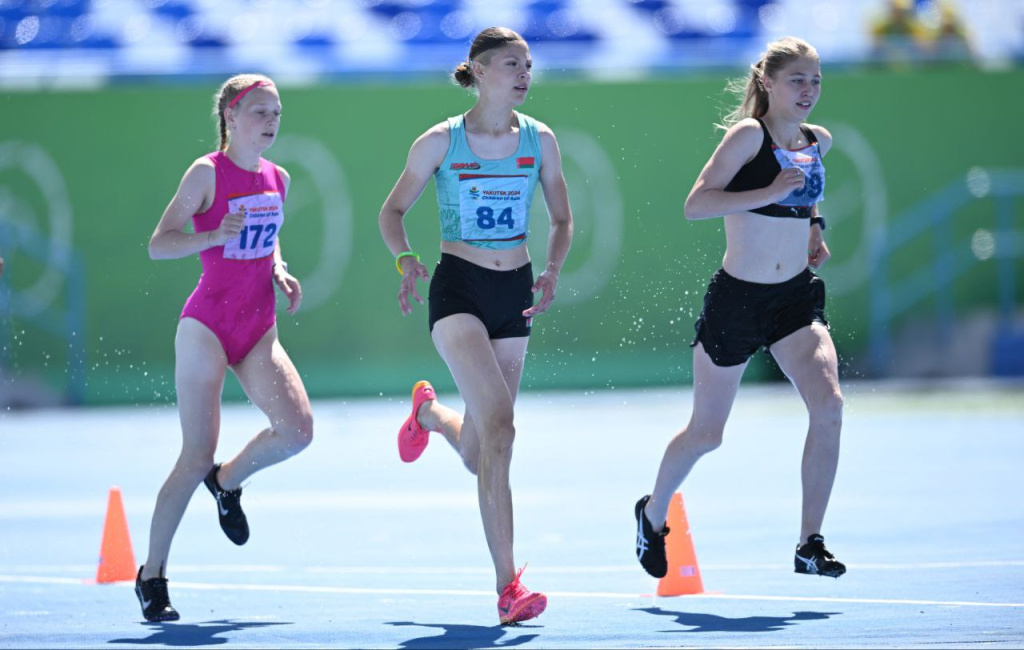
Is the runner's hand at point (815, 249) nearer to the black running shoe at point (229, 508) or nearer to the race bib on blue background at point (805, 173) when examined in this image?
the race bib on blue background at point (805, 173)

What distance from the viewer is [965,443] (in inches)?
534

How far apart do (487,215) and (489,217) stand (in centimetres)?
1

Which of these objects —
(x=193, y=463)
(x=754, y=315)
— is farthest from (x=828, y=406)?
(x=193, y=463)

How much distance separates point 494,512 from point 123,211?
13654 mm

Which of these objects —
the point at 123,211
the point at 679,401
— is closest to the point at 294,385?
the point at 679,401

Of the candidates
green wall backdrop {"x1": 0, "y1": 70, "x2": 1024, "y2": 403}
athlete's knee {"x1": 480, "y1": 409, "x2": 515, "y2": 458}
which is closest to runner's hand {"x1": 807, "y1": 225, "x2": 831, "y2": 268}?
athlete's knee {"x1": 480, "y1": 409, "x2": 515, "y2": 458}

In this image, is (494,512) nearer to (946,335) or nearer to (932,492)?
(932,492)

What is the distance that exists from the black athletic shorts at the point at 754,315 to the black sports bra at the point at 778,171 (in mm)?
285

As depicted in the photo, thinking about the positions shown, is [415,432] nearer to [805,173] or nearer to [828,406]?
[828,406]

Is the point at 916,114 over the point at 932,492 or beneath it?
over

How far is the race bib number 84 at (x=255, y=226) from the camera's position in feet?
23.3

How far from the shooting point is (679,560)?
740cm

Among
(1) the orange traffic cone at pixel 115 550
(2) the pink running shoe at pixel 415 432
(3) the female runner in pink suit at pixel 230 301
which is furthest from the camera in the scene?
(2) the pink running shoe at pixel 415 432

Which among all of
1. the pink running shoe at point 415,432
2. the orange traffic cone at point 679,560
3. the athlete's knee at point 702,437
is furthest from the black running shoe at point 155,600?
the athlete's knee at point 702,437
